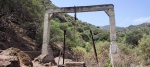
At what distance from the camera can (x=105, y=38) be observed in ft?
204

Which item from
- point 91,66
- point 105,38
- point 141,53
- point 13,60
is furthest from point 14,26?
point 105,38

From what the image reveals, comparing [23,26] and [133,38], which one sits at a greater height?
[23,26]

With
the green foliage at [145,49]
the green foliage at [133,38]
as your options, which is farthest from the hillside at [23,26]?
the green foliage at [133,38]

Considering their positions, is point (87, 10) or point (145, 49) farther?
point (145, 49)

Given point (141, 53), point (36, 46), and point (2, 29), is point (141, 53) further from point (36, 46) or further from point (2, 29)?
point (2, 29)

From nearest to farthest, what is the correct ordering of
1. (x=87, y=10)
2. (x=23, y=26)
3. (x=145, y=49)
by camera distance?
(x=87, y=10)
(x=23, y=26)
(x=145, y=49)

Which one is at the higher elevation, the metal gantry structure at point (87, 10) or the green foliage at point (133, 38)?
the metal gantry structure at point (87, 10)

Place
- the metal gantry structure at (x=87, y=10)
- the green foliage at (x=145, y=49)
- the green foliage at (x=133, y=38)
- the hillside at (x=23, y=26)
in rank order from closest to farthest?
the metal gantry structure at (x=87, y=10) → the hillside at (x=23, y=26) → the green foliage at (x=145, y=49) → the green foliage at (x=133, y=38)

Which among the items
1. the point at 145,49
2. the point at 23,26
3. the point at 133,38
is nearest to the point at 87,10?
the point at 23,26

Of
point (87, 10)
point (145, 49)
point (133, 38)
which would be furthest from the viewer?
point (133, 38)

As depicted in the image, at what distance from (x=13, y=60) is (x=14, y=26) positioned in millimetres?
19770

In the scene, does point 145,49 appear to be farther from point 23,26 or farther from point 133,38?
point 133,38

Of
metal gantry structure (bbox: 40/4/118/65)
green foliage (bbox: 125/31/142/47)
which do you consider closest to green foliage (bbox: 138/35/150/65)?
metal gantry structure (bbox: 40/4/118/65)

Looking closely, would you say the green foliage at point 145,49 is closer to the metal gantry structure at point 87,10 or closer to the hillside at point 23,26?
Result: the hillside at point 23,26
